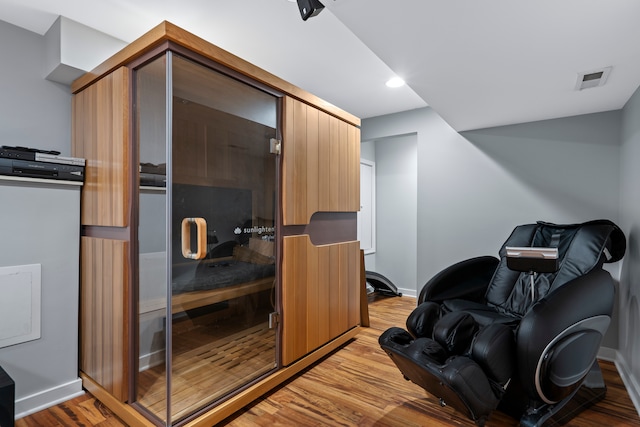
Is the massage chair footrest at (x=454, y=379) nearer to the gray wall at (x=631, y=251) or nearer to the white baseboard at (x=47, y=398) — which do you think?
the gray wall at (x=631, y=251)

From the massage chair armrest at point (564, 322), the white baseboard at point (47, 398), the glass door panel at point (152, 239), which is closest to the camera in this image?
the massage chair armrest at point (564, 322)

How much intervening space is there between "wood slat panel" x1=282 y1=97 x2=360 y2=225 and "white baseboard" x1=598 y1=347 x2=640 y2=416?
2202 millimetres

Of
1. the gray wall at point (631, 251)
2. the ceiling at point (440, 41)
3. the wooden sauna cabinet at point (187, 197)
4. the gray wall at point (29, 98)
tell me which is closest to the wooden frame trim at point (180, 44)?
the wooden sauna cabinet at point (187, 197)

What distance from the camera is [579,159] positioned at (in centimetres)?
275

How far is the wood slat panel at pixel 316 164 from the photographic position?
7.38 feet

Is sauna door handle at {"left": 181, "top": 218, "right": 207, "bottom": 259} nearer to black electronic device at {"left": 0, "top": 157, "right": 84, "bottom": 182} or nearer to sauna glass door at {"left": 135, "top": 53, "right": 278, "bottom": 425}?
sauna glass door at {"left": 135, "top": 53, "right": 278, "bottom": 425}

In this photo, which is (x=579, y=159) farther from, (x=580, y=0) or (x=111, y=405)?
(x=111, y=405)

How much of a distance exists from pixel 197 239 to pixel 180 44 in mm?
961

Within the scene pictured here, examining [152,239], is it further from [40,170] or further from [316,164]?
[316,164]

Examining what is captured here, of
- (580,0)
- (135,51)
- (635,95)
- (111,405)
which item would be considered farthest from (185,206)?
(635,95)

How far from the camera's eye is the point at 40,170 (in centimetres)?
193

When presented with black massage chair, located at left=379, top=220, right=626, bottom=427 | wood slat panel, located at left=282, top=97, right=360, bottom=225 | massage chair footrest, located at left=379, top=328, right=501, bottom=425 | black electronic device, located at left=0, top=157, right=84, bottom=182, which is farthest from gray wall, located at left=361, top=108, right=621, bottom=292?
black electronic device, located at left=0, top=157, right=84, bottom=182

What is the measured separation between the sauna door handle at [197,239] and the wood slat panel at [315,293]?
2.10ft

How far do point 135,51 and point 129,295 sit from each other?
1271 mm
